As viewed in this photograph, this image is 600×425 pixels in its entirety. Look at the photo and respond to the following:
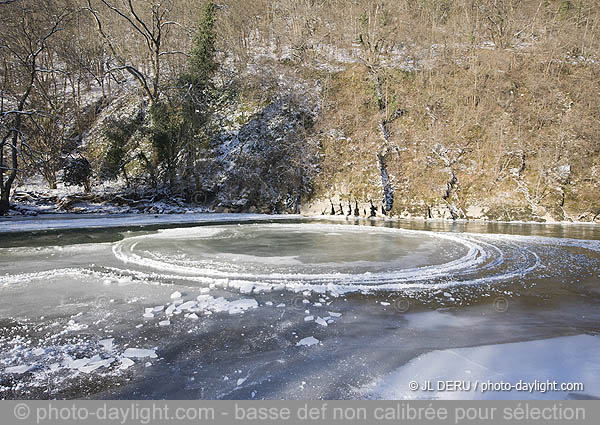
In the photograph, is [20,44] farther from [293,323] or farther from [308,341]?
[308,341]

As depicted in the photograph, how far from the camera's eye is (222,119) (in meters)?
26.2

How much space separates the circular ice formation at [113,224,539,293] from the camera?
561 centimetres

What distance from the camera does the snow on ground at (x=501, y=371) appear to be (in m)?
2.38

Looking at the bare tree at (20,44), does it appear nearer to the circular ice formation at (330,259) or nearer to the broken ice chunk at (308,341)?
the circular ice formation at (330,259)

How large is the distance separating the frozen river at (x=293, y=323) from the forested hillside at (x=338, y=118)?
40.5 feet

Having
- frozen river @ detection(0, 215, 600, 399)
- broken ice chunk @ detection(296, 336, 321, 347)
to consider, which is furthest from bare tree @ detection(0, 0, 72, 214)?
broken ice chunk @ detection(296, 336, 321, 347)

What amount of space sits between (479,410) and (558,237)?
11029mm

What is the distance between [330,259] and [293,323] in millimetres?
3757

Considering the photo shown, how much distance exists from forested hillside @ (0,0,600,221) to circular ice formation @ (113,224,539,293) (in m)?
9.35

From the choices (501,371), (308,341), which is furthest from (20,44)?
(501,371)

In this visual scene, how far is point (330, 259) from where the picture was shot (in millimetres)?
7480

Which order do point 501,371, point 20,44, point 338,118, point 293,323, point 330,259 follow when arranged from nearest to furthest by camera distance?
point 501,371 → point 293,323 → point 330,259 → point 20,44 → point 338,118

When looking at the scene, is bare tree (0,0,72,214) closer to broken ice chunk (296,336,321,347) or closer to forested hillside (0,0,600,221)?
forested hillside (0,0,600,221)

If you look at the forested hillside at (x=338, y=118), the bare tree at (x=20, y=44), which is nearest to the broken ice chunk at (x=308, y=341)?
the forested hillside at (x=338, y=118)
